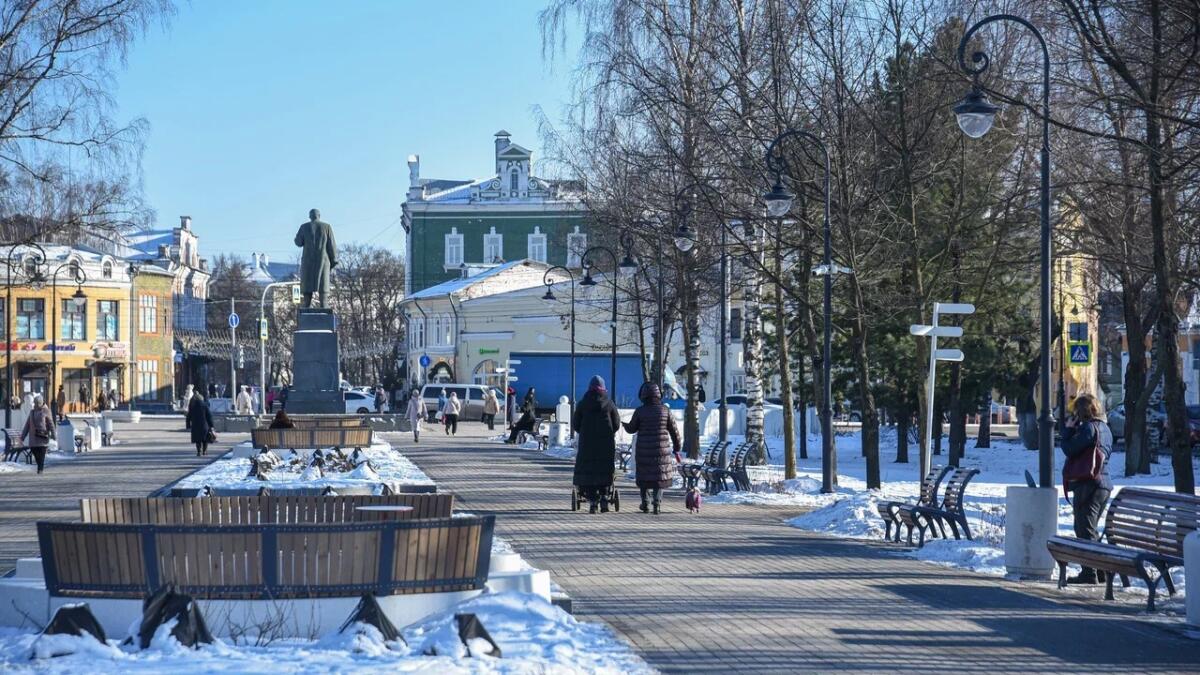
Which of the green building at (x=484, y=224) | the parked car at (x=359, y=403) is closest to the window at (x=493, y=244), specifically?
the green building at (x=484, y=224)

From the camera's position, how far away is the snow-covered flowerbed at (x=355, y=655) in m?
8.48

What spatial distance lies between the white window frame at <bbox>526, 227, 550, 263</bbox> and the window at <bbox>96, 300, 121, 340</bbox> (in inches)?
911

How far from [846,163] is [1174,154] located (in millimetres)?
11116

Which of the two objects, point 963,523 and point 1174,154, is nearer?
point 1174,154

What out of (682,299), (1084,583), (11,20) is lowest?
(1084,583)

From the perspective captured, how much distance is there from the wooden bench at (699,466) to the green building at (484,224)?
65.5 meters

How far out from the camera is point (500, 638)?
31.0 feet

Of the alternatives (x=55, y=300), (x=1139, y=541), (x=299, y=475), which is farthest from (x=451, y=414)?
(x=1139, y=541)

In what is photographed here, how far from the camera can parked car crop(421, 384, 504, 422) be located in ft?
236

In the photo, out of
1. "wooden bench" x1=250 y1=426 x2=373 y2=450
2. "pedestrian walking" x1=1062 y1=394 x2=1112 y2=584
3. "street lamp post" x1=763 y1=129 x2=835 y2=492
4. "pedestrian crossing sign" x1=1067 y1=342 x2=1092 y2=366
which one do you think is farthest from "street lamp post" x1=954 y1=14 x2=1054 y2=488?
"wooden bench" x1=250 y1=426 x2=373 y2=450

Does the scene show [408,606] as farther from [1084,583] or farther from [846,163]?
[846,163]

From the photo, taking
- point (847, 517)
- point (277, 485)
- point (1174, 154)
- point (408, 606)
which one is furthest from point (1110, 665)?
point (277, 485)

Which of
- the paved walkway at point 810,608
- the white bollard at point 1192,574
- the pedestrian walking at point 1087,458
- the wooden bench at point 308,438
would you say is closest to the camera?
the paved walkway at point 810,608

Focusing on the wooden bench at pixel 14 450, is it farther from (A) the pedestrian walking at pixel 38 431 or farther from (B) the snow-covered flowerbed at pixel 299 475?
(B) the snow-covered flowerbed at pixel 299 475
